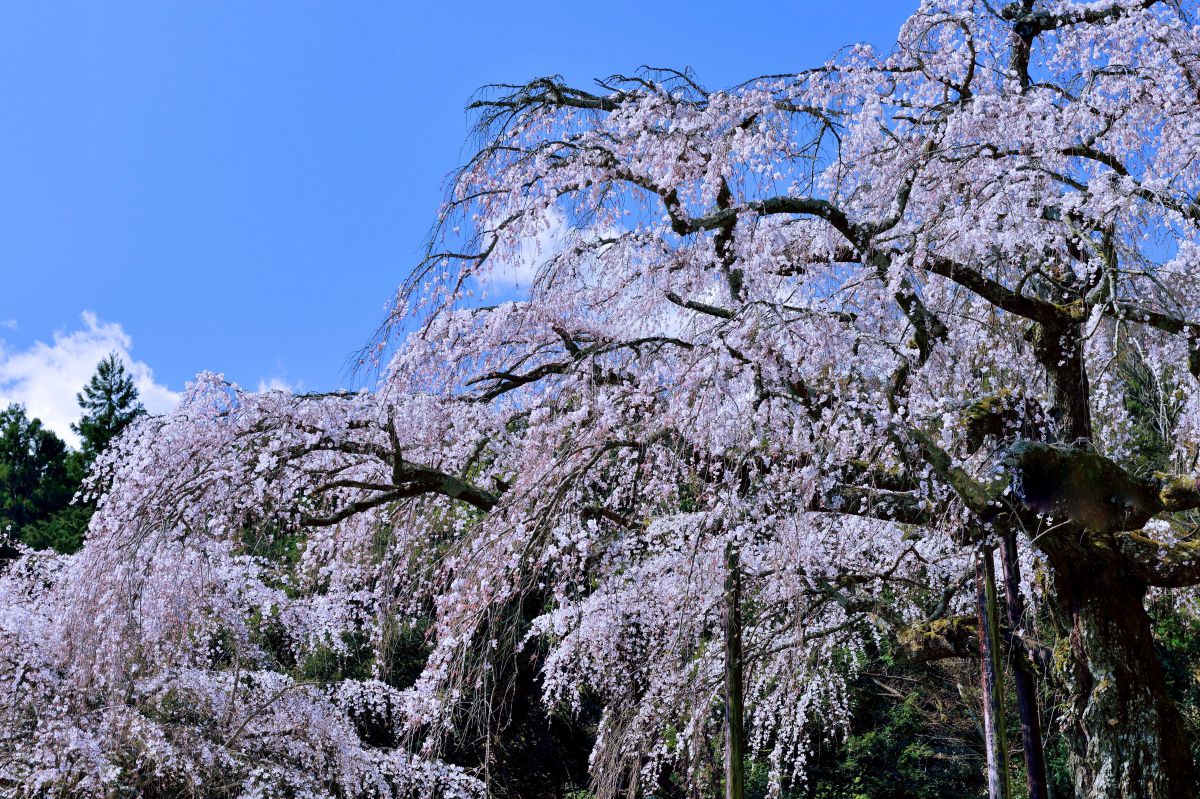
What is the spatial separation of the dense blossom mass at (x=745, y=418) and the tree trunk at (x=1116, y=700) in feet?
0.06

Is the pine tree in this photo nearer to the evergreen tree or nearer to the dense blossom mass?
the evergreen tree

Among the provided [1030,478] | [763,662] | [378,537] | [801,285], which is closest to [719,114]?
[801,285]

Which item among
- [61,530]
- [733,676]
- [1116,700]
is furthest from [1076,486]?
[61,530]

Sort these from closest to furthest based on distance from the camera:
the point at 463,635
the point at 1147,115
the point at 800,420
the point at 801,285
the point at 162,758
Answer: the point at 463,635
the point at 800,420
the point at 1147,115
the point at 801,285
the point at 162,758

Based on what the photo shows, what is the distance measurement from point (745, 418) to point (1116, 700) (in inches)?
107

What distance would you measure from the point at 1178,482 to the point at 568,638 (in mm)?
4495

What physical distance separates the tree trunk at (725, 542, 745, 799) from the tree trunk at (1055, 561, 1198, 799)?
1.88m

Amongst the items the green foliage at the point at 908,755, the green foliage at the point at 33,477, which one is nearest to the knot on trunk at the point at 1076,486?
the green foliage at the point at 908,755

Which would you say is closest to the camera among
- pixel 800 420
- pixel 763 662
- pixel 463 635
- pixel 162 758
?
pixel 463 635

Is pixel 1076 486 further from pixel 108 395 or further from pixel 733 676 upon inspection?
pixel 108 395

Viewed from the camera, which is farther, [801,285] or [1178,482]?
[801,285]

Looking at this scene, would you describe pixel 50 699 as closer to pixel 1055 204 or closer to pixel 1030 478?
pixel 1030 478

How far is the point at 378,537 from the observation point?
7.07 m

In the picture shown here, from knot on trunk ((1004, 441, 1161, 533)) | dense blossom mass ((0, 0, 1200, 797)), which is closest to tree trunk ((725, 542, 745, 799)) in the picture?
dense blossom mass ((0, 0, 1200, 797))
